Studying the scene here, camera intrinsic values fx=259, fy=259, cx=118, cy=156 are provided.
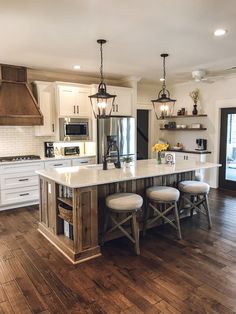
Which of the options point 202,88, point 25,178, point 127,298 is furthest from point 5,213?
point 202,88

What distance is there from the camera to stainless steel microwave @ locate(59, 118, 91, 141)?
5.45 meters

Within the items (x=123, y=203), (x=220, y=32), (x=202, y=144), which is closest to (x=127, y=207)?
(x=123, y=203)

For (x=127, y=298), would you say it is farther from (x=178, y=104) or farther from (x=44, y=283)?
(x=178, y=104)

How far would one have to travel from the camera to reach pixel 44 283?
2.55m

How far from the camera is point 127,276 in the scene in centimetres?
265

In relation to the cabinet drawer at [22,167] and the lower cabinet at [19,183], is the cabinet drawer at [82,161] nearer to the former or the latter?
the lower cabinet at [19,183]

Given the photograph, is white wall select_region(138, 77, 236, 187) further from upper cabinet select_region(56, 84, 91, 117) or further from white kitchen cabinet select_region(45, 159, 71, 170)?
white kitchen cabinet select_region(45, 159, 71, 170)

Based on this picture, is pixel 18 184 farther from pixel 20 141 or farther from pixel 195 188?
pixel 195 188

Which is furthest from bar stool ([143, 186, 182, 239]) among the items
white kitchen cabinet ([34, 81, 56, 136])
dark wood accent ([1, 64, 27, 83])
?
dark wood accent ([1, 64, 27, 83])

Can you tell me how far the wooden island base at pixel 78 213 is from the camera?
2.95 m

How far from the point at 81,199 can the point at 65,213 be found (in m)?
0.36

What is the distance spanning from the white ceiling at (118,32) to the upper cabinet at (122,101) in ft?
2.89

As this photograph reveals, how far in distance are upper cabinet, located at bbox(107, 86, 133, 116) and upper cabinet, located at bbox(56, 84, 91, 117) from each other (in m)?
0.60

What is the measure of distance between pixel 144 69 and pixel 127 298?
440 cm
